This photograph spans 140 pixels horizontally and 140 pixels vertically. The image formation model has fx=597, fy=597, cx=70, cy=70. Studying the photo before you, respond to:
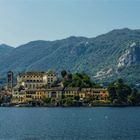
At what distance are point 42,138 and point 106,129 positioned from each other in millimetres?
19949

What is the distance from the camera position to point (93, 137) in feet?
304

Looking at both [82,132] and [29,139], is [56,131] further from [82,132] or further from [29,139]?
[29,139]

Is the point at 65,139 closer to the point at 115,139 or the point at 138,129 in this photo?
the point at 115,139

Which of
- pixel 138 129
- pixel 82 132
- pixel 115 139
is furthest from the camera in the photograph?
pixel 138 129

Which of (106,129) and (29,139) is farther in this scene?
(106,129)

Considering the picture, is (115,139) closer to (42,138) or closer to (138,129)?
(42,138)

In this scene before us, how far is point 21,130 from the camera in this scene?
109 metres

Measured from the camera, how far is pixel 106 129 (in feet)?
358

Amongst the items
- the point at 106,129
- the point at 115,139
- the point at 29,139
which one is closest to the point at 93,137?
the point at 115,139

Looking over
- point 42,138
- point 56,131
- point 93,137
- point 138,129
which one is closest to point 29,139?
point 42,138

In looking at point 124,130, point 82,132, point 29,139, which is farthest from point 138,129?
point 29,139

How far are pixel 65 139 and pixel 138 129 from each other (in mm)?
23028

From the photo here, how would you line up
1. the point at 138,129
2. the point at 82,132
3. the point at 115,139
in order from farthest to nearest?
1. the point at 138,129
2. the point at 82,132
3. the point at 115,139

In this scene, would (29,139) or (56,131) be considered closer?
(29,139)
